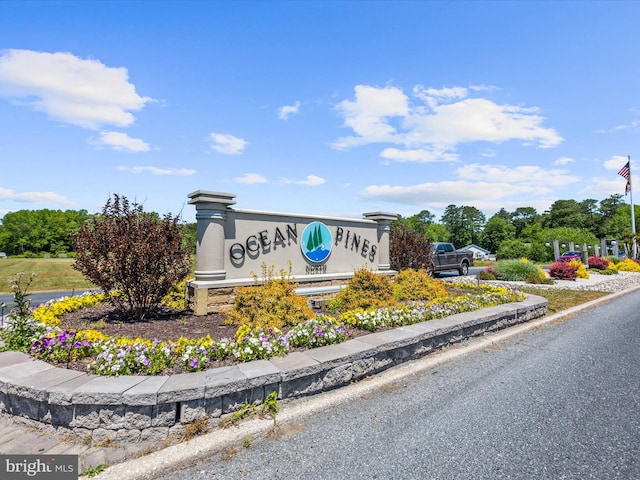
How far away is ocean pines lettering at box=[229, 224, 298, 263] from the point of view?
6.80 m

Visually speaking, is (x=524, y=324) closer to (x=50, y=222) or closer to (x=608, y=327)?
(x=608, y=327)

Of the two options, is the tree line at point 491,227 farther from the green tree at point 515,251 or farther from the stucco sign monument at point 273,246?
the stucco sign monument at point 273,246

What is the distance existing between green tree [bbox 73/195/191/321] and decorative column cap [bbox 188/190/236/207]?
0.55 meters

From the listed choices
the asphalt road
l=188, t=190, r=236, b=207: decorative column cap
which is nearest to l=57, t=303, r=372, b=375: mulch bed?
the asphalt road

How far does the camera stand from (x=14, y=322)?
4367 millimetres

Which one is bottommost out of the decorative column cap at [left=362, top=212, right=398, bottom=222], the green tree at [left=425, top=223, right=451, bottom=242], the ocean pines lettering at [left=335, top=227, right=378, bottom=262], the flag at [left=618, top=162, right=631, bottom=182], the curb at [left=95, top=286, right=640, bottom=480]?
the curb at [left=95, top=286, right=640, bottom=480]

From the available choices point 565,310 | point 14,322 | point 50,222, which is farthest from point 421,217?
point 14,322

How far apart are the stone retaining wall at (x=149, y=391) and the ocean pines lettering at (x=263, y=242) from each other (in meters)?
3.37

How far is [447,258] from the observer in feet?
59.1

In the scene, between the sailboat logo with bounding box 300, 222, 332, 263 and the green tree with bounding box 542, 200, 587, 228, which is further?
the green tree with bounding box 542, 200, 587, 228

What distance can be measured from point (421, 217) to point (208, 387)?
110236 millimetres

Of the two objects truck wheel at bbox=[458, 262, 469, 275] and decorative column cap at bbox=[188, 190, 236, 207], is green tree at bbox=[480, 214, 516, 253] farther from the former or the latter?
decorative column cap at bbox=[188, 190, 236, 207]

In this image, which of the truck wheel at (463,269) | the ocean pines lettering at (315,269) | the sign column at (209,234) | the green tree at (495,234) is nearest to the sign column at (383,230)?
the ocean pines lettering at (315,269)

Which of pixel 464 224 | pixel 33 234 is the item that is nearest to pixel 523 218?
pixel 464 224
